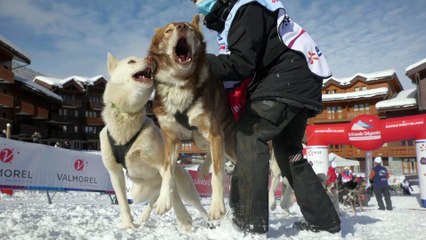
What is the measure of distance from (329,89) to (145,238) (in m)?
37.0

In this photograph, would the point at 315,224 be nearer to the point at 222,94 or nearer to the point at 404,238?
the point at 404,238

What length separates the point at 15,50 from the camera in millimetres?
24156

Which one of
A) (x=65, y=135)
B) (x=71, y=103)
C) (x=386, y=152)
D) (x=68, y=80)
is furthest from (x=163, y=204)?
(x=68, y=80)

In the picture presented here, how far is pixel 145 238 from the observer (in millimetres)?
2238

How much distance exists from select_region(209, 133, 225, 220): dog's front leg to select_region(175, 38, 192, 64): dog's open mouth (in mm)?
622

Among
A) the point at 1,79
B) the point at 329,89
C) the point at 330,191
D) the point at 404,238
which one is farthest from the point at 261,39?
the point at 329,89

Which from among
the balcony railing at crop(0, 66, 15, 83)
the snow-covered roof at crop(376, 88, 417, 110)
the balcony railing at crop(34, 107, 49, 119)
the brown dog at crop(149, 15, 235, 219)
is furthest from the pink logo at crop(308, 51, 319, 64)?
the balcony railing at crop(34, 107, 49, 119)

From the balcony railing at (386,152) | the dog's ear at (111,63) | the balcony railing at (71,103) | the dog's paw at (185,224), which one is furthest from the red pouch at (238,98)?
the balcony railing at (71,103)

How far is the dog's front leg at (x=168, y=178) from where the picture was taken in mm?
2541

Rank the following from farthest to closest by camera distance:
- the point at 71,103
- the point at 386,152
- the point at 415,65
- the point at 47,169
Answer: the point at 71,103, the point at 386,152, the point at 415,65, the point at 47,169

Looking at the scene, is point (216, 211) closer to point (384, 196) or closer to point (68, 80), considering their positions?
point (384, 196)

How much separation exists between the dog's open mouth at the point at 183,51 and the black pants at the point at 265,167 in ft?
2.09

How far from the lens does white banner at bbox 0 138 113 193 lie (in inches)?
286

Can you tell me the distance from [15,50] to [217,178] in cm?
2613
